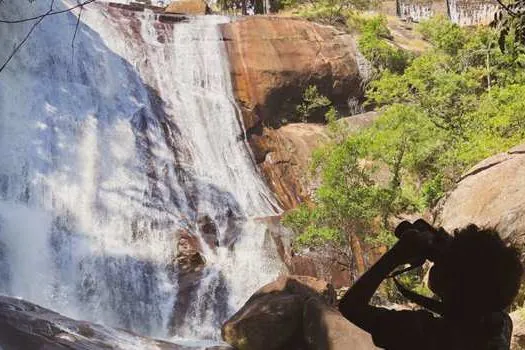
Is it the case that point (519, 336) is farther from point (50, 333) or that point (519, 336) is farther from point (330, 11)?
point (330, 11)

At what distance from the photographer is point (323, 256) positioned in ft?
48.9

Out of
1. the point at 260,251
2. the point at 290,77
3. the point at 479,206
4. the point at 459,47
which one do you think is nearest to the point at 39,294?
the point at 260,251

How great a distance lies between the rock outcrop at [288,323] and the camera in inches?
355

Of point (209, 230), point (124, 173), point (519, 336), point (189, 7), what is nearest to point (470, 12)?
point (189, 7)

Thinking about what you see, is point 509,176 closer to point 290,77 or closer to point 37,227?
point 37,227

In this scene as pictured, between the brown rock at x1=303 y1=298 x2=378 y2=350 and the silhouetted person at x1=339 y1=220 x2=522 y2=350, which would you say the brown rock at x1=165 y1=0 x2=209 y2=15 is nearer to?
the brown rock at x1=303 y1=298 x2=378 y2=350

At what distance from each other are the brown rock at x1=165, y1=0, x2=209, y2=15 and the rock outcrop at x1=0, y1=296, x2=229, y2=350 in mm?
17708

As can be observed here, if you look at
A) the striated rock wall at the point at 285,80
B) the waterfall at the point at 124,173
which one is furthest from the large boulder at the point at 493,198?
the striated rock wall at the point at 285,80

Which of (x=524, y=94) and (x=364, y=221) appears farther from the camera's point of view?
(x=524, y=94)

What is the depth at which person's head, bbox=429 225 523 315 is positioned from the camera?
70.3 inches

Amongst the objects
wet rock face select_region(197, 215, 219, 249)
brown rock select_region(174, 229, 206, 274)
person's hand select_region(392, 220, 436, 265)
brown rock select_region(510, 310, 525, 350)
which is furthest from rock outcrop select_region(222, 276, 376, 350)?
person's hand select_region(392, 220, 436, 265)

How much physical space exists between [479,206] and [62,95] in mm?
11509

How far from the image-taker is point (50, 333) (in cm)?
830

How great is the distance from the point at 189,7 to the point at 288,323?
18.4 m
